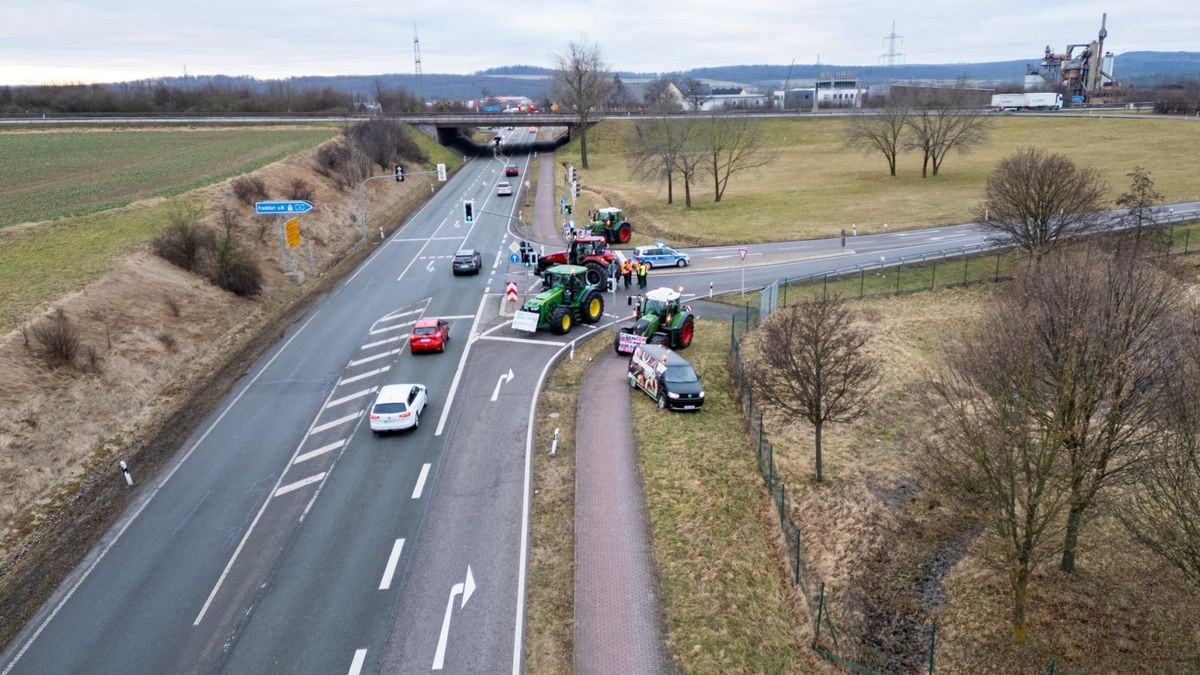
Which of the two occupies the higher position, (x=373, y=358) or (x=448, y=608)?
(x=373, y=358)

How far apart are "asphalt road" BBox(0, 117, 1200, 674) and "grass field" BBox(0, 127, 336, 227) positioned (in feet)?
101

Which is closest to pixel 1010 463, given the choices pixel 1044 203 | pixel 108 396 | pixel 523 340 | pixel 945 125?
pixel 523 340

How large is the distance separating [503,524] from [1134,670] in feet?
47.7

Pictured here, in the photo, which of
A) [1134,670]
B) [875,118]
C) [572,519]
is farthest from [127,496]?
[875,118]

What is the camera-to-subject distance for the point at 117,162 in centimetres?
7494

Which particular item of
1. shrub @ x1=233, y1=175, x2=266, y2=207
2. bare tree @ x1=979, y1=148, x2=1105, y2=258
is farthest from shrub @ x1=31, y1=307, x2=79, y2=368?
bare tree @ x1=979, y1=148, x2=1105, y2=258

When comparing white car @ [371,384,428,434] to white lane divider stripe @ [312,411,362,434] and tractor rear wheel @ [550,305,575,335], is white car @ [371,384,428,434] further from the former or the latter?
tractor rear wheel @ [550,305,575,335]

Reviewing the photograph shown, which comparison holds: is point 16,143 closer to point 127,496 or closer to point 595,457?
point 127,496

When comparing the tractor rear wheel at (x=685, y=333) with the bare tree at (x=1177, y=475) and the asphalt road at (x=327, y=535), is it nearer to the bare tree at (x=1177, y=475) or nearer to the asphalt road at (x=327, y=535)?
the asphalt road at (x=327, y=535)

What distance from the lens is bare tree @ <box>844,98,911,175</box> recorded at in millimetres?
80250

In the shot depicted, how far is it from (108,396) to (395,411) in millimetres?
11101

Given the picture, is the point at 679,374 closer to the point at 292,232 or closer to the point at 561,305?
the point at 561,305

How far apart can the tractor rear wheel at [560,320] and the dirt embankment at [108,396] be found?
13303 mm

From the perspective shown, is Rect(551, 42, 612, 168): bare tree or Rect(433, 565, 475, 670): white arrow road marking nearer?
Rect(433, 565, 475, 670): white arrow road marking
